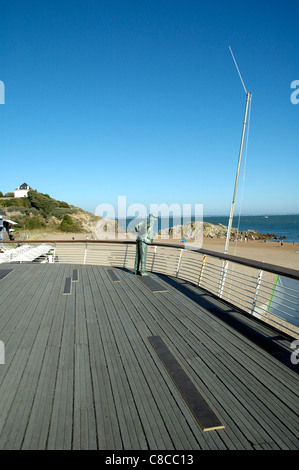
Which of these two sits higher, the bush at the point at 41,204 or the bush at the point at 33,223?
the bush at the point at 41,204

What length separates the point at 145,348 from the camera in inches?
127

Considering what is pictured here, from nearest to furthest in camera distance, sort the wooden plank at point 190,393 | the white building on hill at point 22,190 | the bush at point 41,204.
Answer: the wooden plank at point 190,393, the bush at point 41,204, the white building on hill at point 22,190

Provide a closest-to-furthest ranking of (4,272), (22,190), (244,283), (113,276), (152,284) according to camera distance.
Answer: (152,284), (244,283), (113,276), (4,272), (22,190)

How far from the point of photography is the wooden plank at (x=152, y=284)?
5656 mm

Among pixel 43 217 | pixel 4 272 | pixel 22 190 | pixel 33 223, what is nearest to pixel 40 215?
pixel 43 217

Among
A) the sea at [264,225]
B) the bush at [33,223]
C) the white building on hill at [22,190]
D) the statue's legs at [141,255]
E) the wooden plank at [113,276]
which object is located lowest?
the sea at [264,225]

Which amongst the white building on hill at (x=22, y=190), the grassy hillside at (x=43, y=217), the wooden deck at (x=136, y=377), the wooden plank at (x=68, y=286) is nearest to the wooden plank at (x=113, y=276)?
the wooden plank at (x=68, y=286)

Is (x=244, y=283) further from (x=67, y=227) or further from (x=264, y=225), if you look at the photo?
(x=264, y=225)

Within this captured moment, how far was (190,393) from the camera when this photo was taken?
7.84 ft

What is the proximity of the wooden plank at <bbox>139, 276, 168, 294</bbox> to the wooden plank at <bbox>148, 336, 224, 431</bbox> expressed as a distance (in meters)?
2.39

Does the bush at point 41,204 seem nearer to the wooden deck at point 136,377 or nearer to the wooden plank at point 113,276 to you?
the wooden plank at point 113,276

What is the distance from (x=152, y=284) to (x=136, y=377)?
3544mm

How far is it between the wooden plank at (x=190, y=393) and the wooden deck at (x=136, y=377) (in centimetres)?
A: 4

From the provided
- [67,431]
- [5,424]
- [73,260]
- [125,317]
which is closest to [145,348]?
[125,317]
